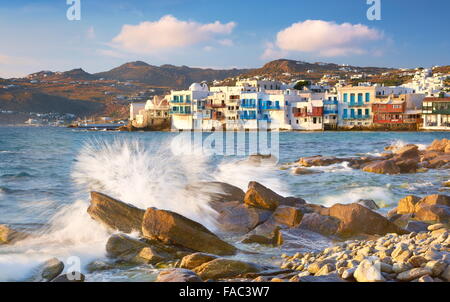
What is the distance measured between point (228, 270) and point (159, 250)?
940 mm

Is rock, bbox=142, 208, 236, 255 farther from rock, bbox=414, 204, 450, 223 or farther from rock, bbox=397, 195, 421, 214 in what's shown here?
rock, bbox=397, 195, 421, 214

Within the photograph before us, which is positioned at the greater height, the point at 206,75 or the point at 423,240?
the point at 206,75

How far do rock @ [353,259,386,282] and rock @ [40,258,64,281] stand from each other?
2.42 meters

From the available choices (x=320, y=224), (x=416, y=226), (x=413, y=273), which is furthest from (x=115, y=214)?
(x=416, y=226)

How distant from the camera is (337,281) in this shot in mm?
3092

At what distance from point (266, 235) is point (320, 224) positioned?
0.59 meters

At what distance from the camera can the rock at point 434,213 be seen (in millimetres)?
5469

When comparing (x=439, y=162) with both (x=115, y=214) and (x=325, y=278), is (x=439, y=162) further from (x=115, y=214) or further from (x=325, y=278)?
(x=325, y=278)

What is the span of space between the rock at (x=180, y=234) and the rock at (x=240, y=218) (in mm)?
844

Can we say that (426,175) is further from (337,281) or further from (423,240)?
(337,281)

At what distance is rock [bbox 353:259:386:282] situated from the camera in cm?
313

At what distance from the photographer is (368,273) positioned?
125 inches
